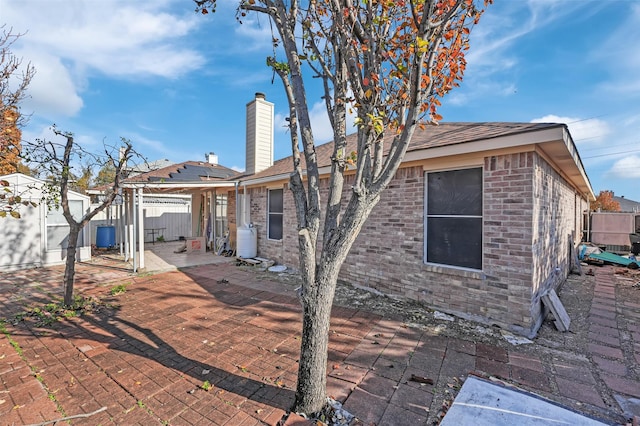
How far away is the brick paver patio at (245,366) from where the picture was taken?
2459 mm

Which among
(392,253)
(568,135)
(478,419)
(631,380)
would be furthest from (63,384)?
(568,135)

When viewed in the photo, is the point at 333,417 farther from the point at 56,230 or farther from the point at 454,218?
the point at 56,230

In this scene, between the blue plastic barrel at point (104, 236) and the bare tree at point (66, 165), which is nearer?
the bare tree at point (66, 165)

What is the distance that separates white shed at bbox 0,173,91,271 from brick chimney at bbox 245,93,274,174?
591cm

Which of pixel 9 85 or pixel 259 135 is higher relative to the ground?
pixel 259 135

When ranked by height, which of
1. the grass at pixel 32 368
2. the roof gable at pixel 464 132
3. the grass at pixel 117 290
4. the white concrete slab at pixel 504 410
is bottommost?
the grass at pixel 32 368

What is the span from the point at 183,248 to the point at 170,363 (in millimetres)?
9215

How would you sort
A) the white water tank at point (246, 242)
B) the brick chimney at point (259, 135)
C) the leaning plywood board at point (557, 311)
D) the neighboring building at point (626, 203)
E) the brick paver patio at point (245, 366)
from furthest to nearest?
the neighboring building at point (626, 203) < the brick chimney at point (259, 135) < the white water tank at point (246, 242) < the leaning plywood board at point (557, 311) < the brick paver patio at point (245, 366)

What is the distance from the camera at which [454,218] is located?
4.70m

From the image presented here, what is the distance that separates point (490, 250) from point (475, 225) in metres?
0.45

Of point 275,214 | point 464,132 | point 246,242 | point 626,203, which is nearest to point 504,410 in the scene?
point 464,132

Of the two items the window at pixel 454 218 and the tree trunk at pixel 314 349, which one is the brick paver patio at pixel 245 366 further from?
the window at pixel 454 218

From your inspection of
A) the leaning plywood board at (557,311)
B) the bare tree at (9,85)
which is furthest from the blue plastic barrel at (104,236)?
the leaning plywood board at (557,311)

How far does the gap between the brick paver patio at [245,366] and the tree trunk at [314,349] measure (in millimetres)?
177
